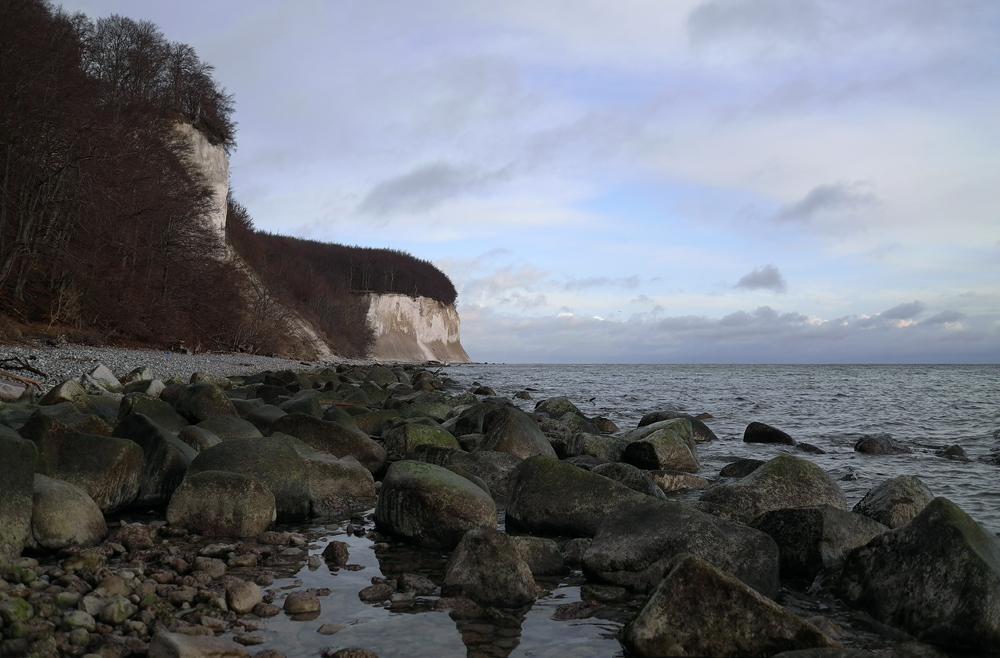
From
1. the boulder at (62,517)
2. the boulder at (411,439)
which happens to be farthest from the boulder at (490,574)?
the boulder at (411,439)

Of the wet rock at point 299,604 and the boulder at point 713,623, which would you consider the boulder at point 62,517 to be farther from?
the boulder at point 713,623

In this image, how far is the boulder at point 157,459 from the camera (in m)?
5.63

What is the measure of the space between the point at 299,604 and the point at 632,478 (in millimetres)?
3607

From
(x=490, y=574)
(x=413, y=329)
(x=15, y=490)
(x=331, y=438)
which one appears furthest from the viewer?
(x=413, y=329)

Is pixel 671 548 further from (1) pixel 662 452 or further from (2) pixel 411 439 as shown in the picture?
(1) pixel 662 452

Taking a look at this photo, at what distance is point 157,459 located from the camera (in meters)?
5.75

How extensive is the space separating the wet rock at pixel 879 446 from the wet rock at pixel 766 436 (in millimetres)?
1102

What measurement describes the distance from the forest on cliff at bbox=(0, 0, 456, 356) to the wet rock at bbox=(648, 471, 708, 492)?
15.7m

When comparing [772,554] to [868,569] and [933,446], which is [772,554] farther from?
[933,446]

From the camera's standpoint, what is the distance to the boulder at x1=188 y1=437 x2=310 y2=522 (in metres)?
5.43

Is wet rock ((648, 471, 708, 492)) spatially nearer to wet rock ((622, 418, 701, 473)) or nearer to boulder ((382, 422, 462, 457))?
wet rock ((622, 418, 701, 473))

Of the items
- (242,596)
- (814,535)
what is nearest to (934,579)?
(814,535)

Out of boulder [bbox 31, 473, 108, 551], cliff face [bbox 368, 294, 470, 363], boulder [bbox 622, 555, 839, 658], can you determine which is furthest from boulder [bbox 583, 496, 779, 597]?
cliff face [bbox 368, 294, 470, 363]

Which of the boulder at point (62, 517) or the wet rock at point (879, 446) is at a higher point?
the boulder at point (62, 517)
